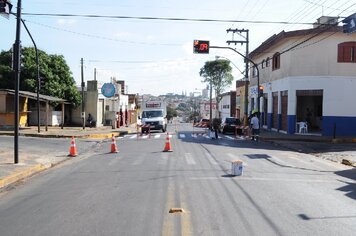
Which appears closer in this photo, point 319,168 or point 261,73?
point 319,168

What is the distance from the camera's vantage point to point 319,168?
1636 cm

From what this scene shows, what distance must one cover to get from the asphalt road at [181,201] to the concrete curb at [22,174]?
39 centimetres

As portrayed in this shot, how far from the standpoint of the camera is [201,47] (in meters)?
29.5

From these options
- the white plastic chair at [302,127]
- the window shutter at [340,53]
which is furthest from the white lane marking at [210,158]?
the window shutter at [340,53]

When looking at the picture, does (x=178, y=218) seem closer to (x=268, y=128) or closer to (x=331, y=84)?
(x=331, y=84)

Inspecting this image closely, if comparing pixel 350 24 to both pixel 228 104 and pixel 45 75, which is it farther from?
pixel 228 104

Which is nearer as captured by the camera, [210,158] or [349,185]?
[349,185]

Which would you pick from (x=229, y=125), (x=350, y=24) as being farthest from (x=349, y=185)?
(x=229, y=125)

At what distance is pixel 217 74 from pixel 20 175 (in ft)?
226

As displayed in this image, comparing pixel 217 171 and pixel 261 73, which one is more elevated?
pixel 261 73

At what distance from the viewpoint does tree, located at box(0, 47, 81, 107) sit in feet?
142

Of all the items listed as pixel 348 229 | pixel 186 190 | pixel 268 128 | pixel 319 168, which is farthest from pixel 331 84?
pixel 348 229

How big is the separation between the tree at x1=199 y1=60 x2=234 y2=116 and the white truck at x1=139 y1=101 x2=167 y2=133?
37.5m

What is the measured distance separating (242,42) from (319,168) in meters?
28.3
